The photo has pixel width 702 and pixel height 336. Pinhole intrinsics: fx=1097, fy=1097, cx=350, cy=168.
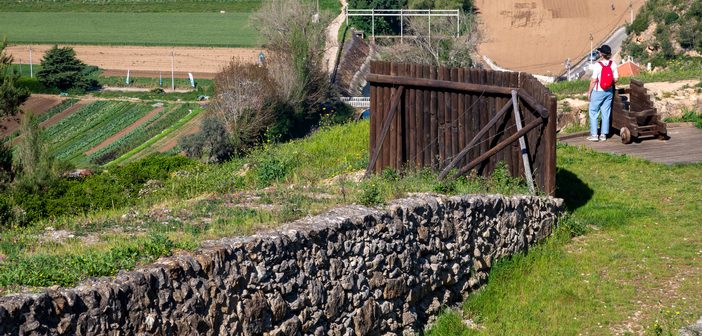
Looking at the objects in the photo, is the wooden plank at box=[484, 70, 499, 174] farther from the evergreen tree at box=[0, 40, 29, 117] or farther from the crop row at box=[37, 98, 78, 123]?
the crop row at box=[37, 98, 78, 123]

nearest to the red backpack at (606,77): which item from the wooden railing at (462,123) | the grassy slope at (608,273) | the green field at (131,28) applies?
the grassy slope at (608,273)

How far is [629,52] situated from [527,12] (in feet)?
79.3

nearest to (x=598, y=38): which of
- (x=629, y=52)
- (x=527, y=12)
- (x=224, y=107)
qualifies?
(x=527, y=12)

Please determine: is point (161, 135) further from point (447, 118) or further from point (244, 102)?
point (447, 118)

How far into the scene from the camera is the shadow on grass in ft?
49.6

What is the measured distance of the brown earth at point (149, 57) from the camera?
8588 centimetres

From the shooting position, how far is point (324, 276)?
1031 centimetres

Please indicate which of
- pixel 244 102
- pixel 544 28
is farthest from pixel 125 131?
pixel 544 28

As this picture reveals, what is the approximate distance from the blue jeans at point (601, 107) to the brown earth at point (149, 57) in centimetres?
6549

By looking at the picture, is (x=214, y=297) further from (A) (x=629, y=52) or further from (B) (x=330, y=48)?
(B) (x=330, y=48)

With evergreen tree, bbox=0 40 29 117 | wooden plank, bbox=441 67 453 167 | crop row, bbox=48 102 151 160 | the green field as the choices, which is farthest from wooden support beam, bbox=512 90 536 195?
the green field

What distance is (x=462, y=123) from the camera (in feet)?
47.1

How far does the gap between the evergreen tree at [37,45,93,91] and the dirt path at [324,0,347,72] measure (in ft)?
58.5

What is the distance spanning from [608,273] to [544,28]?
242ft
